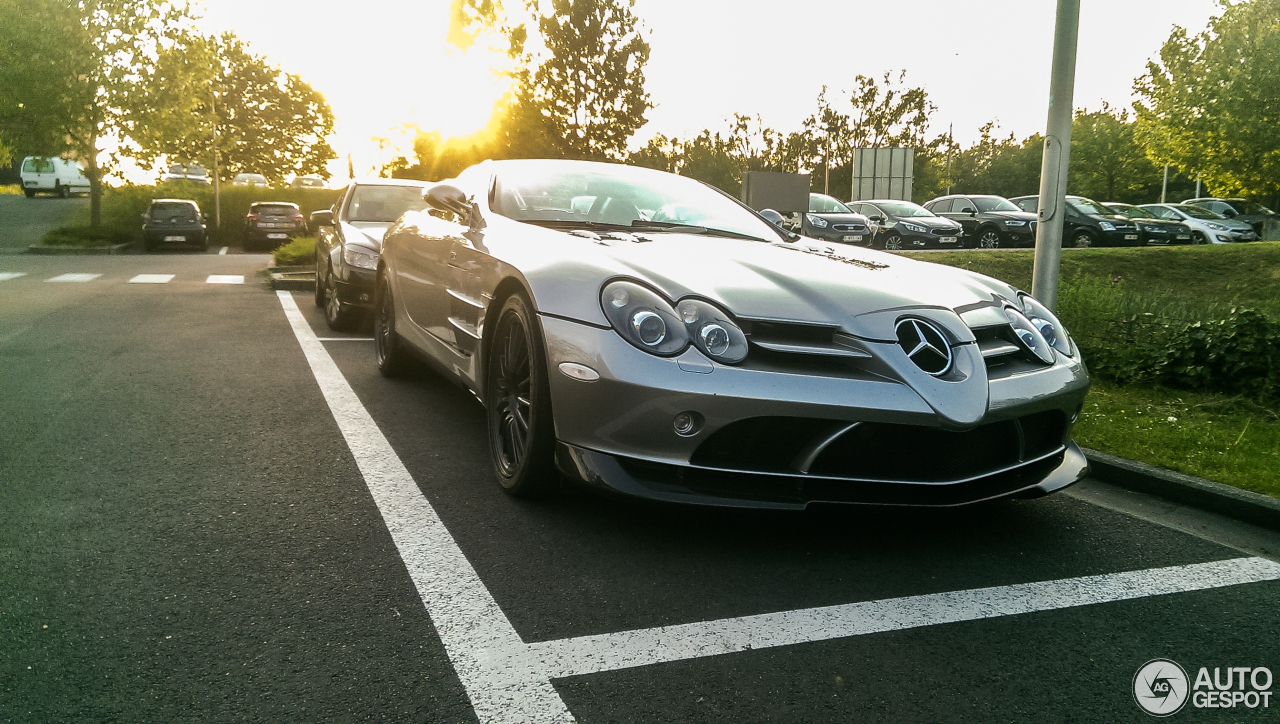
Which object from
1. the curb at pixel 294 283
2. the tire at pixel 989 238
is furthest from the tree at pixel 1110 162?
the curb at pixel 294 283

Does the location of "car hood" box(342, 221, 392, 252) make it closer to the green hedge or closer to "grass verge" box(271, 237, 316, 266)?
"grass verge" box(271, 237, 316, 266)

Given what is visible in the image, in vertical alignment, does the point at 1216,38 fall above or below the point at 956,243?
above

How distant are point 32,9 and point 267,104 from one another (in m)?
34.8

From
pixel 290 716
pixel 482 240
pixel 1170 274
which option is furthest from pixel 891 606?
pixel 1170 274

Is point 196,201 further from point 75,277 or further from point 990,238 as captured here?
point 990,238

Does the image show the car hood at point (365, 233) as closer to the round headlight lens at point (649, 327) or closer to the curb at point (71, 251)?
the round headlight lens at point (649, 327)

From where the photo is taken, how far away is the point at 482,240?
15.0 ft

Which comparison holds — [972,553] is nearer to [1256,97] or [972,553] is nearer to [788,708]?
[788,708]

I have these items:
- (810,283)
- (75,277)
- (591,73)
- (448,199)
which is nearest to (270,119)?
(591,73)

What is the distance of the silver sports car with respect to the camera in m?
3.12

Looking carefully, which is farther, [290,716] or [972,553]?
[972,553]

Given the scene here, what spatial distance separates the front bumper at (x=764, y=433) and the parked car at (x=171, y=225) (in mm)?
26205

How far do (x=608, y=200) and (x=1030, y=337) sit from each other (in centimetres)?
214

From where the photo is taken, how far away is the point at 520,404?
3904mm
